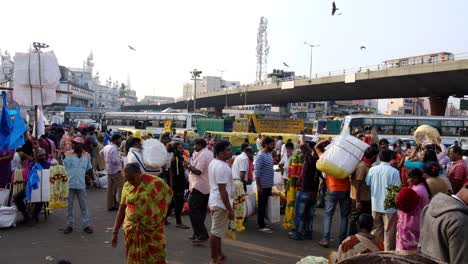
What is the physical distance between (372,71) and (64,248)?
33303 millimetres

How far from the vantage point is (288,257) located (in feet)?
22.4

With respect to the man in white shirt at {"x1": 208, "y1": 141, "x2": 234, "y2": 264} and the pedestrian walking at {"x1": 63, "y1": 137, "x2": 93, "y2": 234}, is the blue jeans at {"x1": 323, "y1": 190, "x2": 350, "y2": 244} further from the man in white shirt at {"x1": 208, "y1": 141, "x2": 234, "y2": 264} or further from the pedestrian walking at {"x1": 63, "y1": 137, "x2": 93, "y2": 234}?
the pedestrian walking at {"x1": 63, "y1": 137, "x2": 93, "y2": 234}

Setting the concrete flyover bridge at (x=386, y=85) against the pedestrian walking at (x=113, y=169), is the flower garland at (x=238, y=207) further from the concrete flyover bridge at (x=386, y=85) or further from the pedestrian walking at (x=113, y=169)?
the concrete flyover bridge at (x=386, y=85)

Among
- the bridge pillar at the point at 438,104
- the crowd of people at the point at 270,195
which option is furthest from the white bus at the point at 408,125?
the crowd of people at the point at 270,195

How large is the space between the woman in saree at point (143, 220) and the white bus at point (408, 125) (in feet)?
84.8

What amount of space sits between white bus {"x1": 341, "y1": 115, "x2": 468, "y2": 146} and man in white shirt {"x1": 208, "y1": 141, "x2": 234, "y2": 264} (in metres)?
24.4

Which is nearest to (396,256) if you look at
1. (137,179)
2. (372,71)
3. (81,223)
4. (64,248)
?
(137,179)

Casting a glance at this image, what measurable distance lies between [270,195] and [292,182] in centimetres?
50

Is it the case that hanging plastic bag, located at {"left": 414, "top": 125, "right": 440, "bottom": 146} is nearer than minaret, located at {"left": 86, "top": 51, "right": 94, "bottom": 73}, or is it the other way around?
hanging plastic bag, located at {"left": 414, "top": 125, "right": 440, "bottom": 146}

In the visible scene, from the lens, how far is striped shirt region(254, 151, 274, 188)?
26.4 feet

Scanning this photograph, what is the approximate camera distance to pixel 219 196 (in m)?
6.01

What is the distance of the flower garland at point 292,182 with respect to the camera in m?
8.13

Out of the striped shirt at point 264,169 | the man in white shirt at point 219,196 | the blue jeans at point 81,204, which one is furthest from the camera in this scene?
the striped shirt at point 264,169

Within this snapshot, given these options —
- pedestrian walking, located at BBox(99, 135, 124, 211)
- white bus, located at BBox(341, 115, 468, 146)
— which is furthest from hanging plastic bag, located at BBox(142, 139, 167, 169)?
white bus, located at BBox(341, 115, 468, 146)
